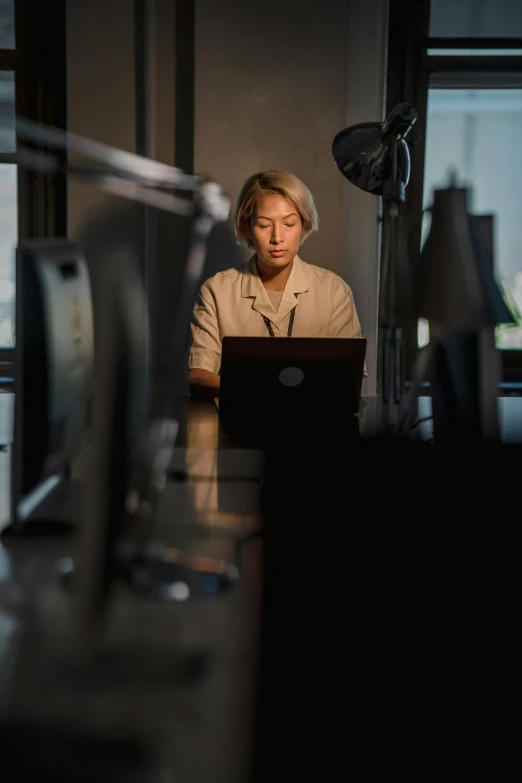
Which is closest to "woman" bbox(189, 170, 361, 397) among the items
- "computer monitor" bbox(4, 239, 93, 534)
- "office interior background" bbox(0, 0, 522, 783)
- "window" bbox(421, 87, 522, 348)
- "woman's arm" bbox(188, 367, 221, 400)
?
"woman's arm" bbox(188, 367, 221, 400)

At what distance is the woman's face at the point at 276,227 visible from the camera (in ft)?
8.01

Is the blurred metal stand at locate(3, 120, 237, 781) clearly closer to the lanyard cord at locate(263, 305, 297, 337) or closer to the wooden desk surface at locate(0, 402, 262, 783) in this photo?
the wooden desk surface at locate(0, 402, 262, 783)

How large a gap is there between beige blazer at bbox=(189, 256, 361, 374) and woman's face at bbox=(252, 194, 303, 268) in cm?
13

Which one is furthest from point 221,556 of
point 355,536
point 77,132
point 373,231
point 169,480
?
point 77,132

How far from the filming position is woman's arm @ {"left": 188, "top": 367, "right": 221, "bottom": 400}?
2125 millimetres

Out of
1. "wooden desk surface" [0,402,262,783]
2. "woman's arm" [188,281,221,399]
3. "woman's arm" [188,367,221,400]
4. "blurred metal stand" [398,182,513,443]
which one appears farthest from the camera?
"woman's arm" [188,281,221,399]

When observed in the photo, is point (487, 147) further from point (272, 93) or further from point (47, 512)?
point (47, 512)

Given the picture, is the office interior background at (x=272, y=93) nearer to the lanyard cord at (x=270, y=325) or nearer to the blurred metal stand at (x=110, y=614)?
the lanyard cord at (x=270, y=325)

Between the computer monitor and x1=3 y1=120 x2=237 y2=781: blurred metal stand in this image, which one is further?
the computer monitor

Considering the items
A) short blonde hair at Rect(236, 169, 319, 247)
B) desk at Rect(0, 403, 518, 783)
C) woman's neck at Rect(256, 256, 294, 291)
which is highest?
short blonde hair at Rect(236, 169, 319, 247)

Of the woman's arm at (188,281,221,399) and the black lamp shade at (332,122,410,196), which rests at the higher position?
the black lamp shade at (332,122,410,196)

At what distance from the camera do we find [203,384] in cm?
215

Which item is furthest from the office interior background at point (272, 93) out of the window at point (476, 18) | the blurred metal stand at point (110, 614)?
the blurred metal stand at point (110, 614)

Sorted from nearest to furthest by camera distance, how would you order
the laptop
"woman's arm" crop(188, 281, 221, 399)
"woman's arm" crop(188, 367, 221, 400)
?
the laptop
"woman's arm" crop(188, 367, 221, 400)
"woman's arm" crop(188, 281, 221, 399)
